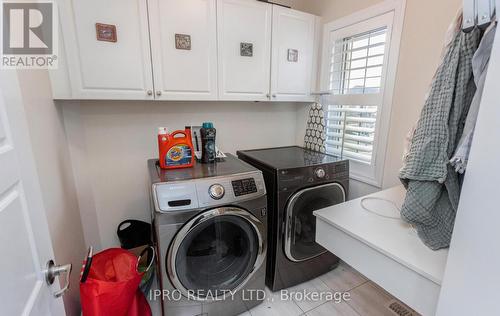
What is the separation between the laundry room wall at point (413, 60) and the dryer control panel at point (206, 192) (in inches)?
39.9

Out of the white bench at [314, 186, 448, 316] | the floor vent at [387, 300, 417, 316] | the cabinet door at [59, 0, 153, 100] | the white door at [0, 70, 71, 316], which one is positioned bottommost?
the floor vent at [387, 300, 417, 316]

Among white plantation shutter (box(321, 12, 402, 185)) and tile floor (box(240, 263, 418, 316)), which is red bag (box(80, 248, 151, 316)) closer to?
tile floor (box(240, 263, 418, 316))

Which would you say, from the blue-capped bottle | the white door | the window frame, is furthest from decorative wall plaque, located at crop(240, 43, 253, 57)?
the white door

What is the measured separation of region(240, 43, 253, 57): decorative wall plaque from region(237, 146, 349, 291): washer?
79 centimetres

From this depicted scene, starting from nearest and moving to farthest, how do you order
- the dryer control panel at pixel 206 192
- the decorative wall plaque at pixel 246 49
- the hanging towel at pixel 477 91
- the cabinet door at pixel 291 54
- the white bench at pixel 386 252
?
the hanging towel at pixel 477 91 → the white bench at pixel 386 252 → the dryer control panel at pixel 206 192 → the decorative wall plaque at pixel 246 49 → the cabinet door at pixel 291 54

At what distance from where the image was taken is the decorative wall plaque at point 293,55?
1.95m

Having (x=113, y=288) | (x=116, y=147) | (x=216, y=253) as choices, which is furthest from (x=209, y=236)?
(x=116, y=147)

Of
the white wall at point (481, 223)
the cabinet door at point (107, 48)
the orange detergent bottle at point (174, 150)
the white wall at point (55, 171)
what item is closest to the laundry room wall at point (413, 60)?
the white wall at point (481, 223)

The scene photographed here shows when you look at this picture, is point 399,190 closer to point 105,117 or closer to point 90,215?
point 105,117

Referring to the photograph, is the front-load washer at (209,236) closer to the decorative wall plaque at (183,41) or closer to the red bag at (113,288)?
the red bag at (113,288)

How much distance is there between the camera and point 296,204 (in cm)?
161

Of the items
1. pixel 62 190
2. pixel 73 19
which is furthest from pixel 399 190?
pixel 73 19

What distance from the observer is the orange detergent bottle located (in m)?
1.50

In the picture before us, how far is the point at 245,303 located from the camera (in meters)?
1.59
